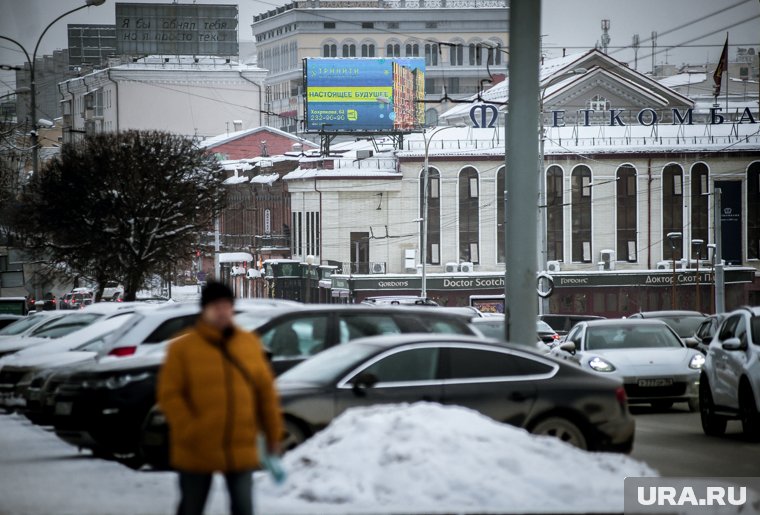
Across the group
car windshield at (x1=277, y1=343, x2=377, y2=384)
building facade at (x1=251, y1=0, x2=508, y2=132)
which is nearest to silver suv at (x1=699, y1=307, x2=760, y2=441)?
car windshield at (x1=277, y1=343, x2=377, y2=384)

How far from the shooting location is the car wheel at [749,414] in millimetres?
15820

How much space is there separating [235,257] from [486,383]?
7263 cm

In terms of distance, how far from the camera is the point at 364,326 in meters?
A: 14.4

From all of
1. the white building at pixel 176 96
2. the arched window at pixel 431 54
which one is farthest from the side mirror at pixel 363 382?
the arched window at pixel 431 54

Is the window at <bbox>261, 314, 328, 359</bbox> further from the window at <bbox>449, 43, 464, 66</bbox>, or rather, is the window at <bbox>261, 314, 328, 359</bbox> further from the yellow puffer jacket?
the window at <bbox>449, 43, 464, 66</bbox>

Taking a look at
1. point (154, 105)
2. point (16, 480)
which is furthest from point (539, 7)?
point (154, 105)

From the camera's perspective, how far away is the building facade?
533ft

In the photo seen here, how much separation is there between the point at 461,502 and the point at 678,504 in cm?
189

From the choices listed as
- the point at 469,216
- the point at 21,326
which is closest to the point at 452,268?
the point at 469,216

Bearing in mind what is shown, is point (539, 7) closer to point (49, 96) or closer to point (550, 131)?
point (550, 131)

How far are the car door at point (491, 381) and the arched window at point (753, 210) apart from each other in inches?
2737

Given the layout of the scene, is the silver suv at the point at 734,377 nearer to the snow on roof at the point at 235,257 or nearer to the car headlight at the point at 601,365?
the car headlight at the point at 601,365

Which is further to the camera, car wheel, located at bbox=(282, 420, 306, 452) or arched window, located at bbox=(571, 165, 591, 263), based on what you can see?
arched window, located at bbox=(571, 165, 591, 263)

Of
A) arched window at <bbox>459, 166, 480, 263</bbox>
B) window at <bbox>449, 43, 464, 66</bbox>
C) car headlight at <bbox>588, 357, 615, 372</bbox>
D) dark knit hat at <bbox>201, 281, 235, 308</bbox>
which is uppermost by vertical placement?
window at <bbox>449, 43, 464, 66</bbox>
